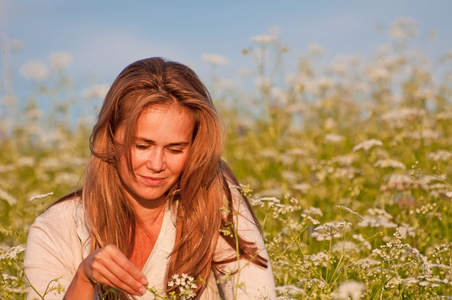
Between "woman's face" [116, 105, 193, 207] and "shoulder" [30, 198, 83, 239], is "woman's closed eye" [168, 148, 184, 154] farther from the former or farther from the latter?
"shoulder" [30, 198, 83, 239]

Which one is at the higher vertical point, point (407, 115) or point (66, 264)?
point (407, 115)

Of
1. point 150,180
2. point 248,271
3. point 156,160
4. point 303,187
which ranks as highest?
point 156,160

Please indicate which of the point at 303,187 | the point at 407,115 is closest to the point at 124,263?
the point at 303,187

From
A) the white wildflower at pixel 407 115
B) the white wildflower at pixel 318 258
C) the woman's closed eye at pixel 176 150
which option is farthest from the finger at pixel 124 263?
the white wildflower at pixel 407 115

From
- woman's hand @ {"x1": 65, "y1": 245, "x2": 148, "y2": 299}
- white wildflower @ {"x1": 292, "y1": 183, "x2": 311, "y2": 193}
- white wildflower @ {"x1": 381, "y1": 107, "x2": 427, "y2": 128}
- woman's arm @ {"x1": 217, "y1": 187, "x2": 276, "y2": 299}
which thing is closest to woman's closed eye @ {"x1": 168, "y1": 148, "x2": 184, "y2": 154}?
woman's arm @ {"x1": 217, "y1": 187, "x2": 276, "y2": 299}

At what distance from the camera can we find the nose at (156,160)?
267 centimetres

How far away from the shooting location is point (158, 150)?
269 cm

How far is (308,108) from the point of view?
8.18 m

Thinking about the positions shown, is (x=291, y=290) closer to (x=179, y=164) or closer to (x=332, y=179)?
(x=179, y=164)

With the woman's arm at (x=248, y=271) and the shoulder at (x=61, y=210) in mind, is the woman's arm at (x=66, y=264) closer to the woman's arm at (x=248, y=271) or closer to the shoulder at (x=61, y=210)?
the shoulder at (x=61, y=210)

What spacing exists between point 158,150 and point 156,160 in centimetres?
5

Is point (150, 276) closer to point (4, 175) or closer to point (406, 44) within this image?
point (4, 175)

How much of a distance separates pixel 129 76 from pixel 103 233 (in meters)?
0.83

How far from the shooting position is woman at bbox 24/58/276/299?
106 inches
